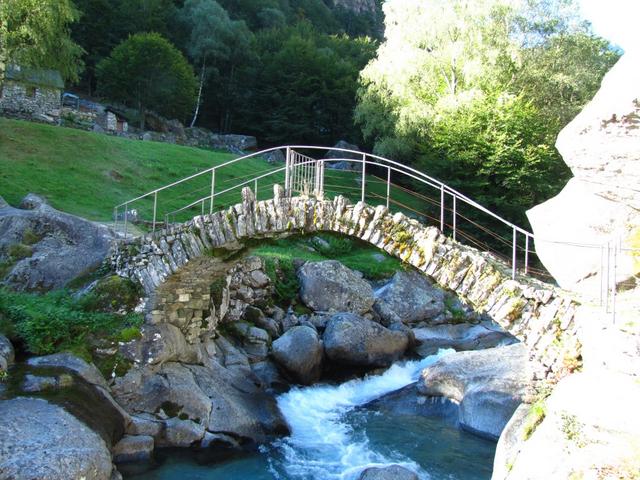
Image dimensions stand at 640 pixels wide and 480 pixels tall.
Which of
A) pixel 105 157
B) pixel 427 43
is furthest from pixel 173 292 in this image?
pixel 427 43

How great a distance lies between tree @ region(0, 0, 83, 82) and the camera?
27.2 m

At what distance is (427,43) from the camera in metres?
33.9

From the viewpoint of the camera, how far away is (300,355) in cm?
1814

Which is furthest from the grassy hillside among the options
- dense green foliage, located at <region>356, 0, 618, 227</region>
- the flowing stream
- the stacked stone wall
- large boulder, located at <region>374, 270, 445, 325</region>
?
the flowing stream

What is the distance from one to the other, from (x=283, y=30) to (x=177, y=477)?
5398 centimetres

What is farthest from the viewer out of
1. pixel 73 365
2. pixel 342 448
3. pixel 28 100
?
pixel 28 100

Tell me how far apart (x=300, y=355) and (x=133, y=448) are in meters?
6.10

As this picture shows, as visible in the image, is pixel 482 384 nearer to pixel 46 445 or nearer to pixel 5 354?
pixel 46 445

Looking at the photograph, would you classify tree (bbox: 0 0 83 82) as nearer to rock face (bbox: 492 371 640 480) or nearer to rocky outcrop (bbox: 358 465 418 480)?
rocky outcrop (bbox: 358 465 418 480)

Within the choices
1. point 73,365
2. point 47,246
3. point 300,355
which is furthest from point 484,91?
point 73,365

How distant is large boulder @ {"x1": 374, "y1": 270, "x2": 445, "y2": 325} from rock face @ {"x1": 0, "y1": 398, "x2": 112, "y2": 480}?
44.9 feet

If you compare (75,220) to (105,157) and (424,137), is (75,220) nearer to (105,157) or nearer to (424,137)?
(105,157)

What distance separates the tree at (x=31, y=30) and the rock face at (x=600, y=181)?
22.7 metres

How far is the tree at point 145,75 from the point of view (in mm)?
46469
